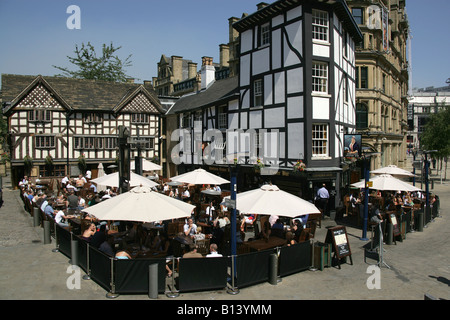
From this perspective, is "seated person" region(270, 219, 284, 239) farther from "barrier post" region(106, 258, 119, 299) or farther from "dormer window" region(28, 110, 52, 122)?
"dormer window" region(28, 110, 52, 122)

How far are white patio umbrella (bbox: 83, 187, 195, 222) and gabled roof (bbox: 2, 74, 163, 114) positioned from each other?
24.7m

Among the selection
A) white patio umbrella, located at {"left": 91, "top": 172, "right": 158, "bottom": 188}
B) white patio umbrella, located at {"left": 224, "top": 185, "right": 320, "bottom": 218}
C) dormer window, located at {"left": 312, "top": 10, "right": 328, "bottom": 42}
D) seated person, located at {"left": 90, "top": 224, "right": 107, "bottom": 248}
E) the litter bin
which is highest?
dormer window, located at {"left": 312, "top": 10, "right": 328, "bottom": 42}

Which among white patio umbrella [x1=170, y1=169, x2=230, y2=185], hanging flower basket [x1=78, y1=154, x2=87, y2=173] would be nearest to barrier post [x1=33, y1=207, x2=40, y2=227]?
white patio umbrella [x1=170, y1=169, x2=230, y2=185]

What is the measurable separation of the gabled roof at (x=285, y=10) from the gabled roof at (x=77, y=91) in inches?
654

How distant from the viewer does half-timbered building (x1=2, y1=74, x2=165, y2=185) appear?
29562 millimetres

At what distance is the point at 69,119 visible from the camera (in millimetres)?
31812

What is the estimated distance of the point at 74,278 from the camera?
9.36 meters

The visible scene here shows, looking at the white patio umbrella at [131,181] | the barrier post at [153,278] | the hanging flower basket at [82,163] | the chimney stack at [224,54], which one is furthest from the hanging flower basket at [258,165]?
the chimney stack at [224,54]

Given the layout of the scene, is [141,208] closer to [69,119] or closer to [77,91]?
[69,119]

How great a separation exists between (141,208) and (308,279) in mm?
5020

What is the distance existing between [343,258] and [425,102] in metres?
126

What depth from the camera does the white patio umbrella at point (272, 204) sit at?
1006 cm
